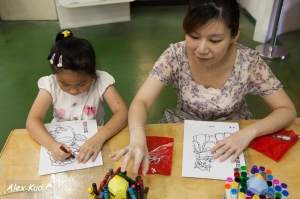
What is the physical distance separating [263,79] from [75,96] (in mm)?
777

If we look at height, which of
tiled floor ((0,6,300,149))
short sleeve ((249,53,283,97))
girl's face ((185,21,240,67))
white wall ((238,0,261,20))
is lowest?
tiled floor ((0,6,300,149))

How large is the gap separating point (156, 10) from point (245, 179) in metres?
3.69

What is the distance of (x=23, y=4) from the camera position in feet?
11.9

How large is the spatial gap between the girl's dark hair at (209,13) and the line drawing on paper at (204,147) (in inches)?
14.2

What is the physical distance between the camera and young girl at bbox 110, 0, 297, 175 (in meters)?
0.94

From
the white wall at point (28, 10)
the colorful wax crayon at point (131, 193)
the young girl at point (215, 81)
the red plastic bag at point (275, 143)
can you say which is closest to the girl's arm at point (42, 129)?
the young girl at point (215, 81)

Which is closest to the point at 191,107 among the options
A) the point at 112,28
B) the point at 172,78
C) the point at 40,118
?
the point at 172,78

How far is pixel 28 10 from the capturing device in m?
3.67

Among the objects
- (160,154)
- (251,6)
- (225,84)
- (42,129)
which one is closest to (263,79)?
(225,84)

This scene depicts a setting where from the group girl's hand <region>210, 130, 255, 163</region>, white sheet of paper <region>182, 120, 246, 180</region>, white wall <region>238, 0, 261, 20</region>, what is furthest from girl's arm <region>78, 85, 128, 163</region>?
white wall <region>238, 0, 261, 20</region>

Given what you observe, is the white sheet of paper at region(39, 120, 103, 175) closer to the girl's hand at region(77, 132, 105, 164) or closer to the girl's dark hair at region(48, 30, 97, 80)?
the girl's hand at region(77, 132, 105, 164)

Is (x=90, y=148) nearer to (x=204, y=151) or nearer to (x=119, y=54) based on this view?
(x=204, y=151)

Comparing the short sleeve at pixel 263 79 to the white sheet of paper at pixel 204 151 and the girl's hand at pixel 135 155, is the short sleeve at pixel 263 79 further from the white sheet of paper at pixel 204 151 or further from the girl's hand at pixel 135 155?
the girl's hand at pixel 135 155

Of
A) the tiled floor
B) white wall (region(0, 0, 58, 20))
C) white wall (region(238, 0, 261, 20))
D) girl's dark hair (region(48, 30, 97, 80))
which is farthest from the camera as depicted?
white wall (region(0, 0, 58, 20))
